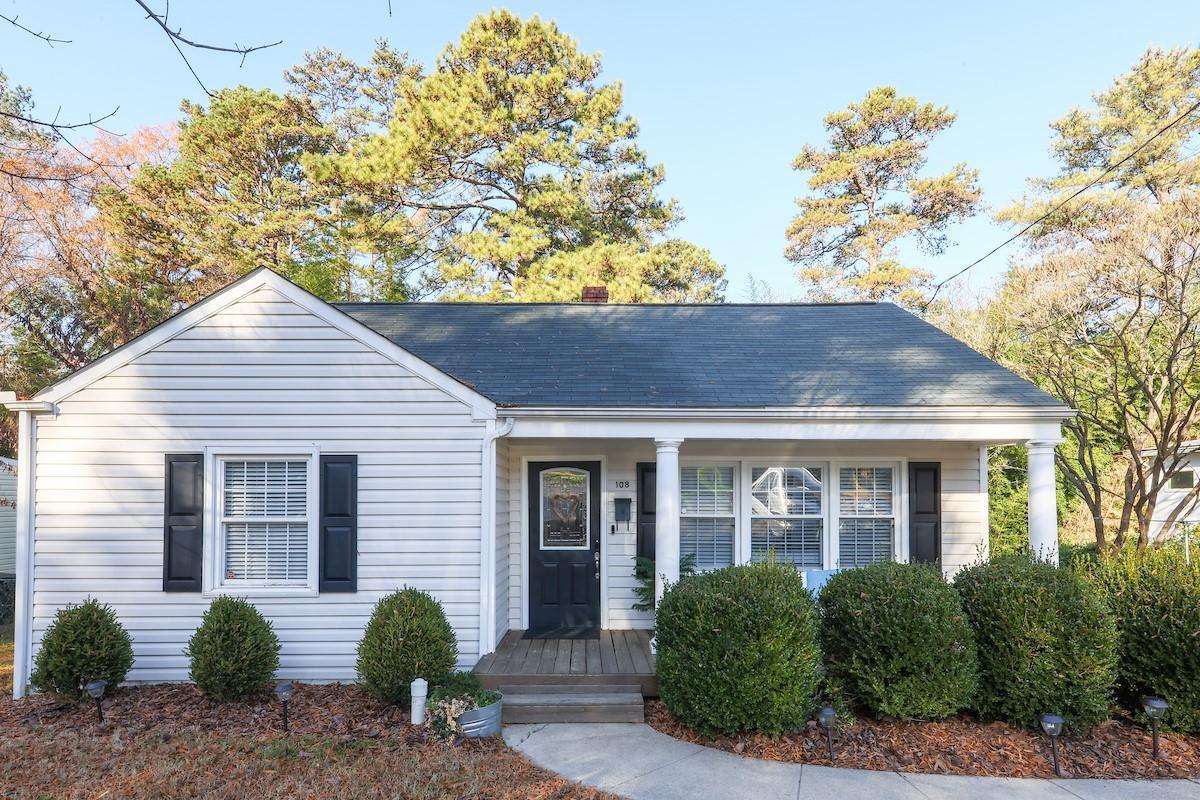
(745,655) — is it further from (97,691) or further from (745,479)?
(97,691)

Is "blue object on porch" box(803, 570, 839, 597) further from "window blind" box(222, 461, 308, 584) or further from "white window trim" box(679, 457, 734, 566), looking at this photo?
"window blind" box(222, 461, 308, 584)

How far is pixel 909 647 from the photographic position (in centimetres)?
496

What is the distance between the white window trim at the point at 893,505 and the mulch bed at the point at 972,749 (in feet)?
8.65

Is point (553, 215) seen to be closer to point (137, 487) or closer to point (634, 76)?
point (634, 76)

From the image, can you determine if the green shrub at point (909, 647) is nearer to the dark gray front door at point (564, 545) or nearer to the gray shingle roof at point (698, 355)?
the gray shingle roof at point (698, 355)

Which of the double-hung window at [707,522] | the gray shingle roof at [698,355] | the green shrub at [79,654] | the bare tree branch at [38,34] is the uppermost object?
the bare tree branch at [38,34]

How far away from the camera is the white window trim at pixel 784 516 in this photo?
25.4ft

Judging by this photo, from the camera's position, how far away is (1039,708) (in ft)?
16.2

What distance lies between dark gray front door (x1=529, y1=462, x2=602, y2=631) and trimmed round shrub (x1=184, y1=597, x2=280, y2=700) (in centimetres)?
278

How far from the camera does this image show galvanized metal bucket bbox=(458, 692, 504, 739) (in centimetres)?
501

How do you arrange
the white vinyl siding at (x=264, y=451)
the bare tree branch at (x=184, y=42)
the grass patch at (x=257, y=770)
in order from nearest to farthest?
the bare tree branch at (x=184, y=42) < the grass patch at (x=257, y=770) < the white vinyl siding at (x=264, y=451)

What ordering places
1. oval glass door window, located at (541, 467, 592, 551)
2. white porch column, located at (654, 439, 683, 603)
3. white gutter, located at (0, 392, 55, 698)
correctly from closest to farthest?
white gutter, located at (0, 392, 55, 698) < white porch column, located at (654, 439, 683, 603) < oval glass door window, located at (541, 467, 592, 551)

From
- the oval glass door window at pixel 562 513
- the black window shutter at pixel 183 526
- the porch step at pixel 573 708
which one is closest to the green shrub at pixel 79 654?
the black window shutter at pixel 183 526

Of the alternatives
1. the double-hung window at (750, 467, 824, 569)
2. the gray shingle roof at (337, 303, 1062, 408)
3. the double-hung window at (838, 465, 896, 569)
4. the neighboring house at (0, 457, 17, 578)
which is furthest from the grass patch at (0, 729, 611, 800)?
the neighboring house at (0, 457, 17, 578)
